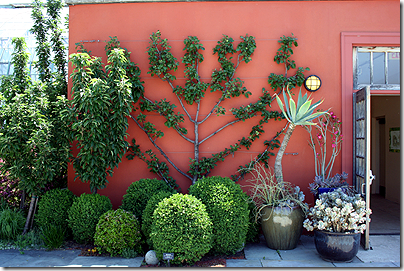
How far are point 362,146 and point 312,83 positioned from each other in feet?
4.05

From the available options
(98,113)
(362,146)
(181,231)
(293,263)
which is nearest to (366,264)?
(293,263)

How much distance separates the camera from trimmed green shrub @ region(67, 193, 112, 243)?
4012 mm

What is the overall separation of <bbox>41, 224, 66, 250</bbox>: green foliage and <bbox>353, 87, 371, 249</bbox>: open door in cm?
421

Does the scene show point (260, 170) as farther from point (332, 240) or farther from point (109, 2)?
point (109, 2)

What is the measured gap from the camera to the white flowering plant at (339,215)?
3492 mm

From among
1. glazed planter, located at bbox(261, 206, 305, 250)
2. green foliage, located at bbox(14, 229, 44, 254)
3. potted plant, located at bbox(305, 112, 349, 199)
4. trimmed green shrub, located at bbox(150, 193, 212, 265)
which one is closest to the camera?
trimmed green shrub, located at bbox(150, 193, 212, 265)

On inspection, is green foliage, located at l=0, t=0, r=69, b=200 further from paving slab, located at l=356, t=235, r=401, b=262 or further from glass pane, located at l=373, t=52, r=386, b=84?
glass pane, located at l=373, t=52, r=386, b=84

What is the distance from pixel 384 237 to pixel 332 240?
152 cm

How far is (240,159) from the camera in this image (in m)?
4.80

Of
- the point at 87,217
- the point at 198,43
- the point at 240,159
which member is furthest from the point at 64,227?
the point at 198,43

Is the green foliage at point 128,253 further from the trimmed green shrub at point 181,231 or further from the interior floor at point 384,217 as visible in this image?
the interior floor at point 384,217

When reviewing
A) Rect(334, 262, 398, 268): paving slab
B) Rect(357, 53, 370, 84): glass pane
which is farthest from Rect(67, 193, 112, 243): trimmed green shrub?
Rect(357, 53, 370, 84): glass pane

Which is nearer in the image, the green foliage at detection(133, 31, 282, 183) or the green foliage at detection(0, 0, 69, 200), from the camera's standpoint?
the green foliage at detection(0, 0, 69, 200)

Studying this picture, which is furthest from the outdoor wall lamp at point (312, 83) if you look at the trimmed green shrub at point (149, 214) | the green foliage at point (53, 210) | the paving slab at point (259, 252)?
the green foliage at point (53, 210)
